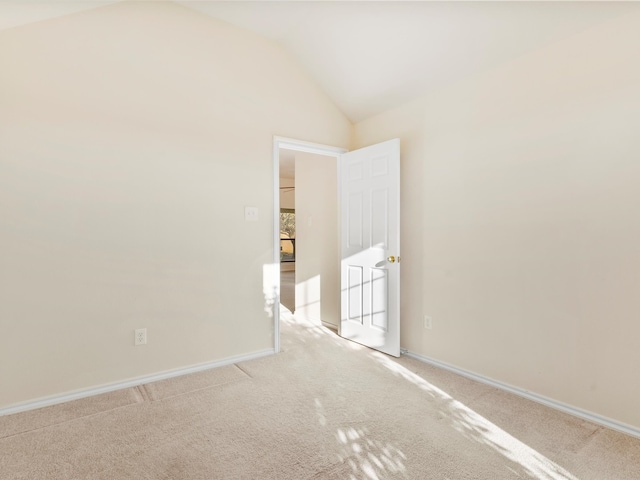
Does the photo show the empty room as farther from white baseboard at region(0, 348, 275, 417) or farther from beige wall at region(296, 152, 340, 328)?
beige wall at region(296, 152, 340, 328)

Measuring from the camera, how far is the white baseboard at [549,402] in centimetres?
197

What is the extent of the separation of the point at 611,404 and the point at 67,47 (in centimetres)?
411

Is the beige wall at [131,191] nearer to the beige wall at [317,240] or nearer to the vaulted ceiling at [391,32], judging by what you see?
the vaulted ceiling at [391,32]

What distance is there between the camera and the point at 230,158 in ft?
9.92

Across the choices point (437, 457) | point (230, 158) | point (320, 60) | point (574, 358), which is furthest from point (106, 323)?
point (574, 358)

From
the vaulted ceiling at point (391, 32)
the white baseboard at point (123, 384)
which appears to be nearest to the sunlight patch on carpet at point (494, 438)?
the white baseboard at point (123, 384)

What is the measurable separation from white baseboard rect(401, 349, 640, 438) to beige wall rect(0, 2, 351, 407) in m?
1.64

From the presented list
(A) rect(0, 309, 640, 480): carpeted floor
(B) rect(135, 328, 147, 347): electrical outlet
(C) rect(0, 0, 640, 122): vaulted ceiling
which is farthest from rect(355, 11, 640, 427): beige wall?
(B) rect(135, 328, 147, 347): electrical outlet

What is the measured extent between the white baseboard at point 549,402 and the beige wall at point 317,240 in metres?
1.35

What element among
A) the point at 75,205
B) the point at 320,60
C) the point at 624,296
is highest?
the point at 320,60

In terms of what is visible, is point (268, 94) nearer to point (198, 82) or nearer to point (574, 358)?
point (198, 82)

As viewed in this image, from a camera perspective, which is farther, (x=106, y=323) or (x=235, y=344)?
(x=235, y=344)

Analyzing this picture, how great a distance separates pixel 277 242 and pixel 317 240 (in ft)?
3.98

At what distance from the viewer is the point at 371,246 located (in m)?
3.35
